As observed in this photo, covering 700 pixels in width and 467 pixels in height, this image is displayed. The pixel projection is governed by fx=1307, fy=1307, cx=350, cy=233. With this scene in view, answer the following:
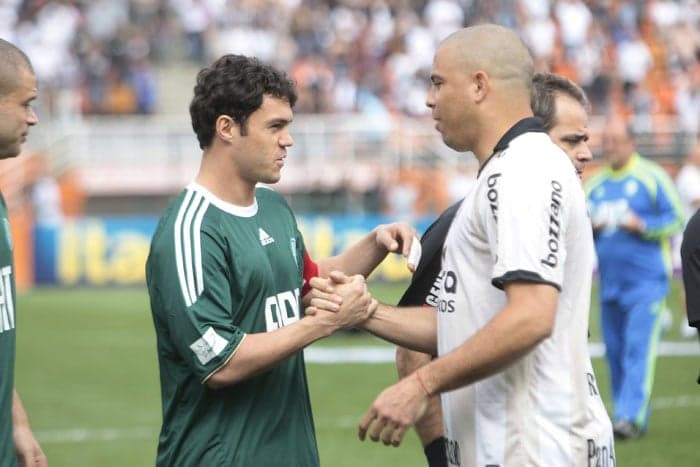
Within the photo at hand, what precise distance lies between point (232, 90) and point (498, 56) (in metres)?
1.15

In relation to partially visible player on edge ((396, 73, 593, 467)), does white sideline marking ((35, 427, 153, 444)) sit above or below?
below

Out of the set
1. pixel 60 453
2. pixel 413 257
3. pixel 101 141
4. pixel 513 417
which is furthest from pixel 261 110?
pixel 101 141

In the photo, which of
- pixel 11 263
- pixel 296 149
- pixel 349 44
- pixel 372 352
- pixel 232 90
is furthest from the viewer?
pixel 349 44

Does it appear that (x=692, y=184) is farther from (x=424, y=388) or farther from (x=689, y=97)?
(x=689, y=97)

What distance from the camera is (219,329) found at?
15.9 feet

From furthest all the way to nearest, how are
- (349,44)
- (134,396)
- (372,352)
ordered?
1. (349,44)
2. (372,352)
3. (134,396)

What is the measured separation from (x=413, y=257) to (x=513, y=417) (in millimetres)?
1197

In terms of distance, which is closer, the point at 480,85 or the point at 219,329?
the point at 480,85

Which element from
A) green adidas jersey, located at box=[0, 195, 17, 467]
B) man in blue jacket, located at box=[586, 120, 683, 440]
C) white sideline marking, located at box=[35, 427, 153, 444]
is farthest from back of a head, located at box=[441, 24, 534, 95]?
white sideline marking, located at box=[35, 427, 153, 444]

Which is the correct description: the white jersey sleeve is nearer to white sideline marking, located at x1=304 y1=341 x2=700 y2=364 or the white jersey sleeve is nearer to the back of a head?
the back of a head

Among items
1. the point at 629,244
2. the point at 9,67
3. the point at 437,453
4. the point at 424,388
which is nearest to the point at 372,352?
the point at 629,244

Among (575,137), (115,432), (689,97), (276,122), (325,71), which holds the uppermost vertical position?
(276,122)

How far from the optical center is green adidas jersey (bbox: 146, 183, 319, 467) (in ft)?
16.0

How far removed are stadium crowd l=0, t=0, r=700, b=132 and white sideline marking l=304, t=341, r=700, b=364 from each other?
12.9 m
